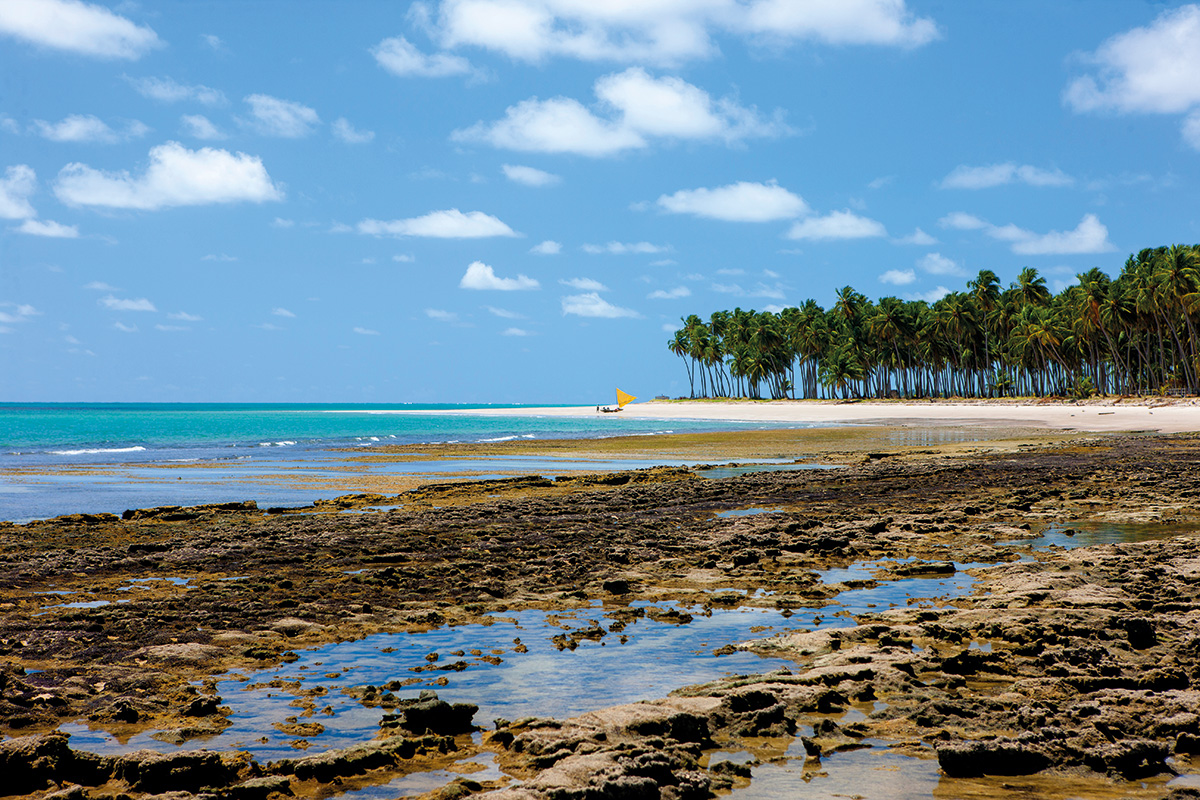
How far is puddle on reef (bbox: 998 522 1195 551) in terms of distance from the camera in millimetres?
11898

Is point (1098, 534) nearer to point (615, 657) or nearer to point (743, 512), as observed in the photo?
point (743, 512)

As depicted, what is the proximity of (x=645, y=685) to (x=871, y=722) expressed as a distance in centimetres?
166

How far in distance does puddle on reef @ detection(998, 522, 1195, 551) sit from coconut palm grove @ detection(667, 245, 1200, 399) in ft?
259

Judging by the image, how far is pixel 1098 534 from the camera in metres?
12.6

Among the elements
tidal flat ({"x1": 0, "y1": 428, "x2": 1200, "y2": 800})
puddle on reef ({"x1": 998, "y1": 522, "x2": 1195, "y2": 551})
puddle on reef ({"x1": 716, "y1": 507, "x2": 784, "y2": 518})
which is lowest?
puddle on reef ({"x1": 998, "y1": 522, "x2": 1195, "y2": 551})

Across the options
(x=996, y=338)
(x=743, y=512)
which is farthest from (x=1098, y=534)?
(x=996, y=338)

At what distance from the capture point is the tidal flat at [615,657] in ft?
15.8

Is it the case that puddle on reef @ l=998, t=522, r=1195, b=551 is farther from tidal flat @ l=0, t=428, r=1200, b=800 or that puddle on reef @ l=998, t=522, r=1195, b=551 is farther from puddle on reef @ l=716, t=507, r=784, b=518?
puddle on reef @ l=716, t=507, r=784, b=518

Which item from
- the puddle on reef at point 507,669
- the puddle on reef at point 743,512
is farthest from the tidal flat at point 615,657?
the puddle on reef at point 743,512

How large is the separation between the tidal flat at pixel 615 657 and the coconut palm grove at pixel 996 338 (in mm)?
83890

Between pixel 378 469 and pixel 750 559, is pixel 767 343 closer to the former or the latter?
pixel 378 469

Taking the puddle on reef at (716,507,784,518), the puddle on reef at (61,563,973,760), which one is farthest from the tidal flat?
the puddle on reef at (716,507,784,518)

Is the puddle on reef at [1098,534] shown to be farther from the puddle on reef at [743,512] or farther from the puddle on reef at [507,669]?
the puddle on reef at [743,512]

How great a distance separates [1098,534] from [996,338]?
120018 millimetres
